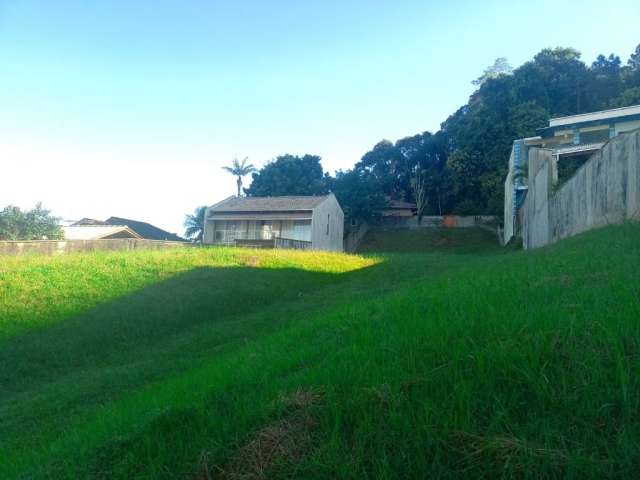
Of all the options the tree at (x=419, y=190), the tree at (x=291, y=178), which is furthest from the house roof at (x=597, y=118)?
the tree at (x=291, y=178)

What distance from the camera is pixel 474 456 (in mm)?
2465

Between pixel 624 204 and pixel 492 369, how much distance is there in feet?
26.6

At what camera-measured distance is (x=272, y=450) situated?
2885 mm

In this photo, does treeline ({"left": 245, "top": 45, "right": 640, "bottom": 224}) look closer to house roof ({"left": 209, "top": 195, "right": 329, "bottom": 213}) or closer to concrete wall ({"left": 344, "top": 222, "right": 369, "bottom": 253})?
concrete wall ({"left": 344, "top": 222, "right": 369, "bottom": 253})

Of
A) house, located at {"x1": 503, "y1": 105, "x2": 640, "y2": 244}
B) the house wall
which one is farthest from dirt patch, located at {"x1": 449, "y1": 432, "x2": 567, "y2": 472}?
the house wall

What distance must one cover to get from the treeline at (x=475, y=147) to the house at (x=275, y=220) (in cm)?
773

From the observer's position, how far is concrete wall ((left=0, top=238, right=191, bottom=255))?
839 inches

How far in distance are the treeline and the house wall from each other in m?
4.10

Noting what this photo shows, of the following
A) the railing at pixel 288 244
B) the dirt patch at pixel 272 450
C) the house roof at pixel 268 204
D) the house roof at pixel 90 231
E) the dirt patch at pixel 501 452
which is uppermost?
the house roof at pixel 268 204

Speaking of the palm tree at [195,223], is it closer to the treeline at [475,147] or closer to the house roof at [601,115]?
the treeline at [475,147]

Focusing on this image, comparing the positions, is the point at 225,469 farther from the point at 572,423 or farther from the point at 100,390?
the point at 100,390

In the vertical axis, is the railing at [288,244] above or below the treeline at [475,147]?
below

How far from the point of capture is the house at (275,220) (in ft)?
120

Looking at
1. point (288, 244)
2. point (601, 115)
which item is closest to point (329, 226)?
point (288, 244)
